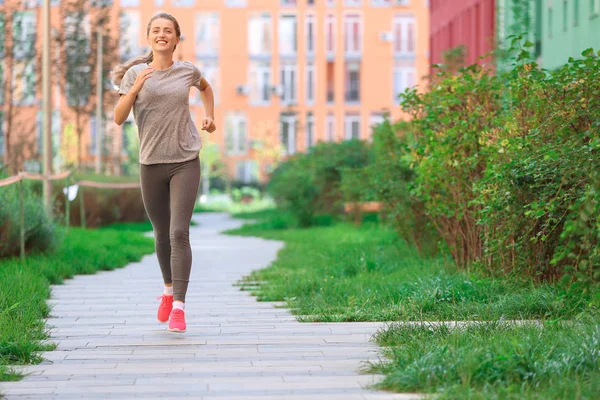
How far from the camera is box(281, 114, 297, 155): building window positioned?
61594 millimetres

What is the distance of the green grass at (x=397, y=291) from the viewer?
867cm

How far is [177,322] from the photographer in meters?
8.27

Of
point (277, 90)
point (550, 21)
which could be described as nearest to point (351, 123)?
point (277, 90)

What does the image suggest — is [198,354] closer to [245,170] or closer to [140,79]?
[140,79]

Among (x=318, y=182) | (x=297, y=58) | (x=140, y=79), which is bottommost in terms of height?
(x=318, y=182)

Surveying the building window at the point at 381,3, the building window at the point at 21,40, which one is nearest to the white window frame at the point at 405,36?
the building window at the point at 381,3

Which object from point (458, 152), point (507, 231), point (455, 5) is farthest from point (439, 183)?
point (455, 5)

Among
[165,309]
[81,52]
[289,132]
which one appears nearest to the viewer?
[165,309]

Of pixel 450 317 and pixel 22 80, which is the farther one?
pixel 22 80

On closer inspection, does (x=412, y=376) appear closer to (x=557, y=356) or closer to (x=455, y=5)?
(x=557, y=356)

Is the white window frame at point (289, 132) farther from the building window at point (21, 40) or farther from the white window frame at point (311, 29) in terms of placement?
the building window at point (21, 40)

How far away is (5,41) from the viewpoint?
111 ft

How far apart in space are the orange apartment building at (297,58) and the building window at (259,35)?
0.06m

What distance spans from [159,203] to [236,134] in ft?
201
